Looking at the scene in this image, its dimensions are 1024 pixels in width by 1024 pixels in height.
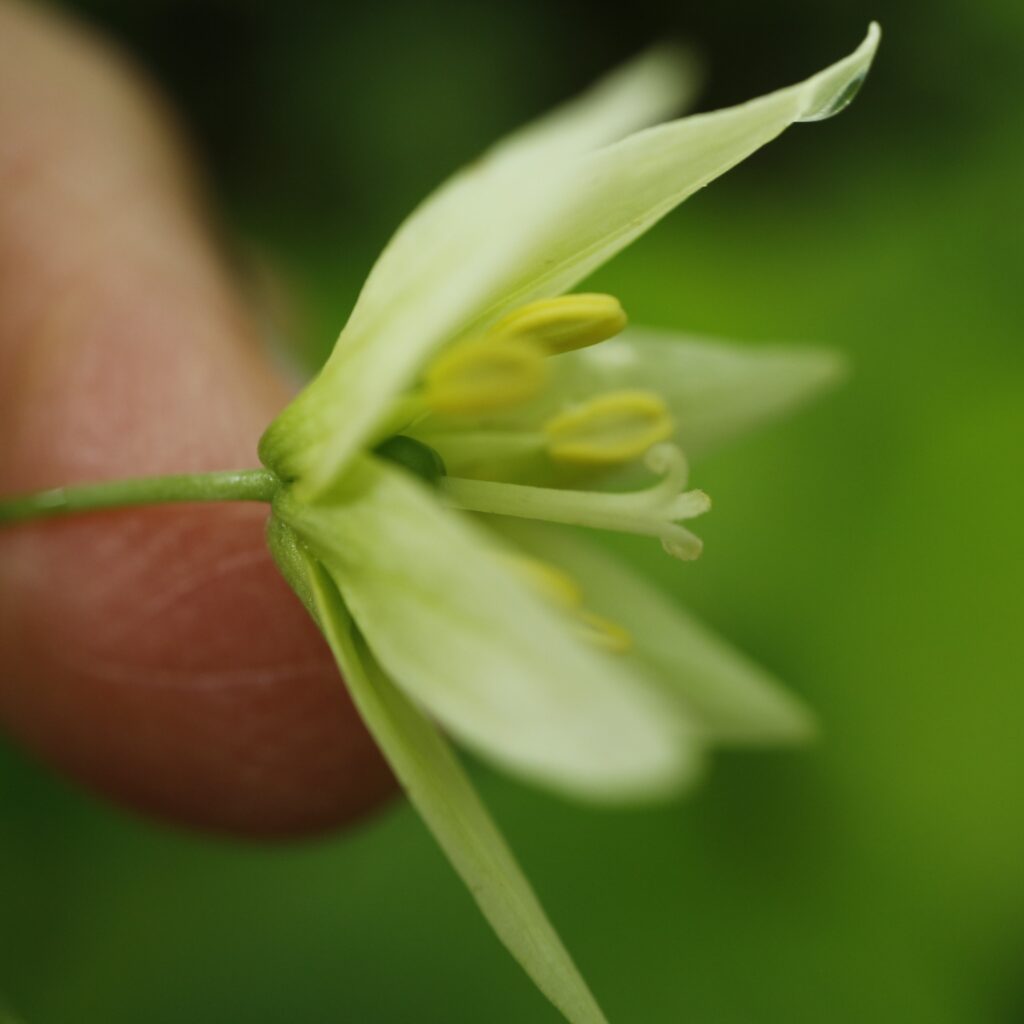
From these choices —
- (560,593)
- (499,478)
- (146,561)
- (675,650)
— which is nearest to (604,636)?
(560,593)

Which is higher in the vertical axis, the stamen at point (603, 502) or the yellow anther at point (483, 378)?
the yellow anther at point (483, 378)

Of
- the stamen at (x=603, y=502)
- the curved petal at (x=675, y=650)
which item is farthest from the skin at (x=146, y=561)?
the stamen at (x=603, y=502)

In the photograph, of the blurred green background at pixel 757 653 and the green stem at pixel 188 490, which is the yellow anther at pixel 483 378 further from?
the blurred green background at pixel 757 653

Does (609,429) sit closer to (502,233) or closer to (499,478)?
(499,478)

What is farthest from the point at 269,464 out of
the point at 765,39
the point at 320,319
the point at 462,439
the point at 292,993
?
the point at 765,39

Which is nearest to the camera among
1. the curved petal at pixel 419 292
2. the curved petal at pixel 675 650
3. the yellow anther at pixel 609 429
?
the curved petal at pixel 419 292

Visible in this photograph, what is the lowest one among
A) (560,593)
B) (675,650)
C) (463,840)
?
(675,650)

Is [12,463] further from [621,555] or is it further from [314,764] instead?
[621,555]
